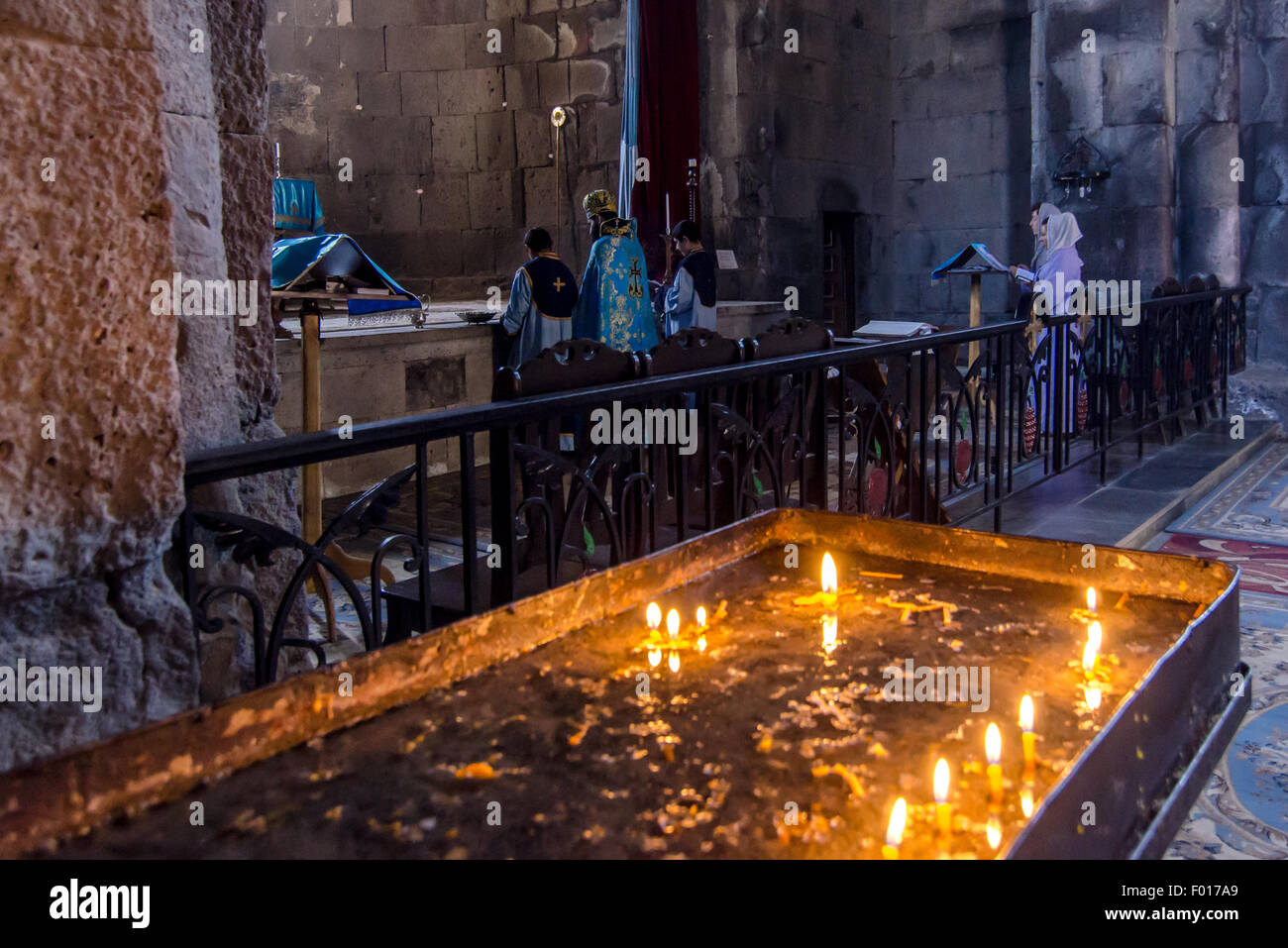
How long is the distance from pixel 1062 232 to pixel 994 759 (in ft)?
24.9

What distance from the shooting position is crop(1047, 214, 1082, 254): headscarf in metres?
7.93

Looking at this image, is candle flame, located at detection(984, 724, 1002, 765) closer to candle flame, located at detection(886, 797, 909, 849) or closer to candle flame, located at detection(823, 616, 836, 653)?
candle flame, located at detection(886, 797, 909, 849)

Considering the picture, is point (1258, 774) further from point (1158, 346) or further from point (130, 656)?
point (1158, 346)

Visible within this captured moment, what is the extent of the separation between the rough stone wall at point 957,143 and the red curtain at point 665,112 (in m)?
2.79

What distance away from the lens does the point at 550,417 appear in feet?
8.62

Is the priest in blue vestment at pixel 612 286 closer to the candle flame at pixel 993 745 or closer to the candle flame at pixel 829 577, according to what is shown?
the candle flame at pixel 829 577

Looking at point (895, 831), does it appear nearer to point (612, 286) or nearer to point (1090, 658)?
point (1090, 658)

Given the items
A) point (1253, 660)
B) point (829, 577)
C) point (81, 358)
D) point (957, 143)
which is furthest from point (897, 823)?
point (957, 143)

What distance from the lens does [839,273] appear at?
12375 millimetres

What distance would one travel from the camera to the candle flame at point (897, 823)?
0.91 m

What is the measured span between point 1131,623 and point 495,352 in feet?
22.2

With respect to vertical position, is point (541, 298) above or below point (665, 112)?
below

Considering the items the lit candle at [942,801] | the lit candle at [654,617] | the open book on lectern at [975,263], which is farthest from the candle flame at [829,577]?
the open book on lectern at [975,263]

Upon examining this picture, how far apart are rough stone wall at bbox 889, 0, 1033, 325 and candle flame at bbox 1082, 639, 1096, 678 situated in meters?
11.1
